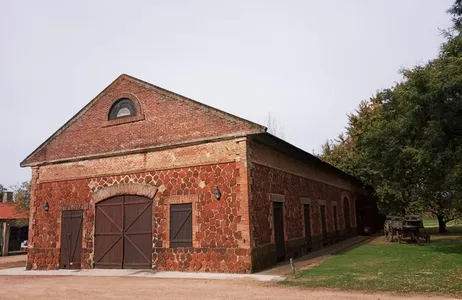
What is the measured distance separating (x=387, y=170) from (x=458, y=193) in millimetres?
4820

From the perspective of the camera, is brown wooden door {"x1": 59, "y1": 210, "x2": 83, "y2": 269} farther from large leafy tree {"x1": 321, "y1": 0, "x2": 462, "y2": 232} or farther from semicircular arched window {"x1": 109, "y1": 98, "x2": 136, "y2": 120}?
large leafy tree {"x1": 321, "y1": 0, "x2": 462, "y2": 232}

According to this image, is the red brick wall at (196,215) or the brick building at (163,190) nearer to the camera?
the red brick wall at (196,215)

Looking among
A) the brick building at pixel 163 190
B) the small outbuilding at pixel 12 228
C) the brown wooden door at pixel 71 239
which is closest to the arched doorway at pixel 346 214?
the brick building at pixel 163 190

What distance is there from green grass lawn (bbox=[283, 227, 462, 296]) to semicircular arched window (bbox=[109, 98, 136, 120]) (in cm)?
983

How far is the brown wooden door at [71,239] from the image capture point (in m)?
16.5

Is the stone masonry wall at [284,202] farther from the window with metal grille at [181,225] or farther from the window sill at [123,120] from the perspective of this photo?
the window sill at [123,120]

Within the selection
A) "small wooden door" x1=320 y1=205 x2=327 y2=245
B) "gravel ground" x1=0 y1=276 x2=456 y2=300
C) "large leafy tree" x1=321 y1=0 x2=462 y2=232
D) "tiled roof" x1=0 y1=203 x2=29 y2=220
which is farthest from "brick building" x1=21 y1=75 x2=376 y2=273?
"tiled roof" x1=0 y1=203 x2=29 y2=220

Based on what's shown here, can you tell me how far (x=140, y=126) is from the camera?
15.9m

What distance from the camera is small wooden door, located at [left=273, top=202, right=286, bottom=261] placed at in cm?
1498

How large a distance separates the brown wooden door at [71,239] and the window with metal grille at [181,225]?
4987 mm

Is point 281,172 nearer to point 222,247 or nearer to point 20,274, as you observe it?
point 222,247

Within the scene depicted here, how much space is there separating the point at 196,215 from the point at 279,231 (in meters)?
3.71

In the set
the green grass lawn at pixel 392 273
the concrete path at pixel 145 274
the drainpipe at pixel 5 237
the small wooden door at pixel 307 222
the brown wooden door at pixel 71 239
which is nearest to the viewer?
the green grass lawn at pixel 392 273

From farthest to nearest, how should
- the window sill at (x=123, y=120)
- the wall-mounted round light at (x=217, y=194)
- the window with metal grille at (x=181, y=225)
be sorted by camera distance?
the window sill at (x=123, y=120), the window with metal grille at (x=181, y=225), the wall-mounted round light at (x=217, y=194)
